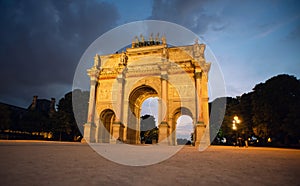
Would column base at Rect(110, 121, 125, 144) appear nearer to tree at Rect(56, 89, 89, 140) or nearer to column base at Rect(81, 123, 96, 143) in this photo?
column base at Rect(81, 123, 96, 143)

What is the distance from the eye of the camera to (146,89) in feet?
99.5

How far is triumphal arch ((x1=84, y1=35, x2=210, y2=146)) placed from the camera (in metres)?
25.5

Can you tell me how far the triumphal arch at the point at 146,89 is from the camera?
2547cm

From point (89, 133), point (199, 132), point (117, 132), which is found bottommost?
point (89, 133)

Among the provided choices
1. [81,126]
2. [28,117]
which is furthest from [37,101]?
[81,126]

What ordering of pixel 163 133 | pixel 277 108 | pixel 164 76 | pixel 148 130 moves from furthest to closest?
pixel 148 130 → pixel 164 76 → pixel 277 108 → pixel 163 133

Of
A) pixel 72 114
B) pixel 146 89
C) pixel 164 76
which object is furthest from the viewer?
pixel 72 114

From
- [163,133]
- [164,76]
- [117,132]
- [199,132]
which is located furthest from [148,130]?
[199,132]

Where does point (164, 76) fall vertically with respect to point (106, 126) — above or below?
above

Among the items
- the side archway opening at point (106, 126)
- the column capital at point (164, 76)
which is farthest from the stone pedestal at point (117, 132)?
the column capital at point (164, 76)

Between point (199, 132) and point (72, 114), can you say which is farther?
point (72, 114)

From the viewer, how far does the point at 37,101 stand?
6900 cm

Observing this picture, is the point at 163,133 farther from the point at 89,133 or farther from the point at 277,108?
the point at 277,108

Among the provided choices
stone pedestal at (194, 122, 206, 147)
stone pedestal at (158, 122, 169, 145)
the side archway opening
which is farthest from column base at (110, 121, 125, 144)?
stone pedestal at (194, 122, 206, 147)
